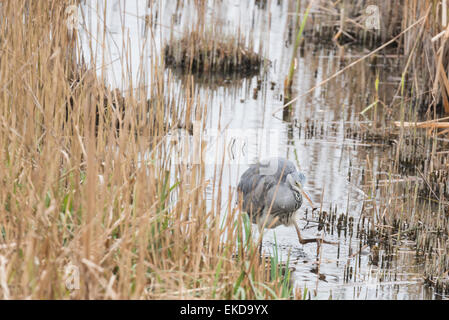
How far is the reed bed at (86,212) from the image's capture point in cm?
220

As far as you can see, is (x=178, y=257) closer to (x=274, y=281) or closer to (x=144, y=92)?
(x=274, y=281)

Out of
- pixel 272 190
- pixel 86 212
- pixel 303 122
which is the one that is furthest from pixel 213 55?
pixel 86 212

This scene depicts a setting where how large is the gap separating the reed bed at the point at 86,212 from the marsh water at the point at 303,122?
23 centimetres

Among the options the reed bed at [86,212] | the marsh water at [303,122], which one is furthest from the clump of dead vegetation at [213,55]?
the reed bed at [86,212]

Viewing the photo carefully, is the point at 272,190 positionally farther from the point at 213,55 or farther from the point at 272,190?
the point at 213,55

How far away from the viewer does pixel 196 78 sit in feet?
24.9

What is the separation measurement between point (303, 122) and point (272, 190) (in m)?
2.81

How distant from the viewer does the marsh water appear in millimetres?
3492

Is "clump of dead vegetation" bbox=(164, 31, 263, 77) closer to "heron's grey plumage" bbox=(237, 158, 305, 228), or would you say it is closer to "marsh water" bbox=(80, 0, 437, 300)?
"marsh water" bbox=(80, 0, 437, 300)

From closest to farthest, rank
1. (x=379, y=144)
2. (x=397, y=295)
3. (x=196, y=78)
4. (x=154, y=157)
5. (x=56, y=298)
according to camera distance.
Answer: (x=56, y=298) → (x=154, y=157) → (x=397, y=295) → (x=379, y=144) → (x=196, y=78)

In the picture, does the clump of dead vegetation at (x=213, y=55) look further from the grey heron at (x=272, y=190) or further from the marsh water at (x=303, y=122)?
the grey heron at (x=272, y=190)

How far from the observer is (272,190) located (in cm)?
365

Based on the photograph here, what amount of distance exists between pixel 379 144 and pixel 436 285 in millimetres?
2494

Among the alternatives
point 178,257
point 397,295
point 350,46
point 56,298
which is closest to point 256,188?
point 397,295
